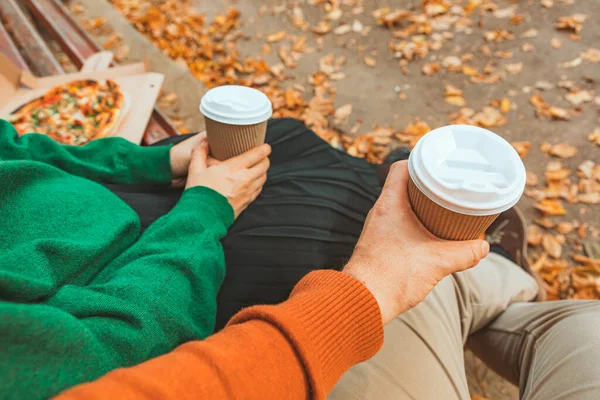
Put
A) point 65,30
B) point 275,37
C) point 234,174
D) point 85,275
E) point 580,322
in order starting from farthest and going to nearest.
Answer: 1. point 275,37
2. point 65,30
3. point 234,174
4. point 580,322
5. point 85,275

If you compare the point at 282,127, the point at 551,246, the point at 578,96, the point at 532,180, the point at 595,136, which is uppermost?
the point at 282,127

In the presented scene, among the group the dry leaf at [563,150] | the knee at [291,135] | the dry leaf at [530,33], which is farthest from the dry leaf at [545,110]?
the knee at [291,135]

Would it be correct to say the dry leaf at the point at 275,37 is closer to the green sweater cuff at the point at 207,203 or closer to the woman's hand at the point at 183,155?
the woman's hand at the point at 183,155

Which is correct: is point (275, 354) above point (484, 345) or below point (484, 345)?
above

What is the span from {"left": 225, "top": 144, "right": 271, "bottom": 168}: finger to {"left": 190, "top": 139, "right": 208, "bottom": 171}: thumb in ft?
0.28

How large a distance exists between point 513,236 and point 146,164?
1613 mm

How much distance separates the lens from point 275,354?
1.97 feet

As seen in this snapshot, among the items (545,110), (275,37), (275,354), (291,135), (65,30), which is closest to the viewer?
(275,354)

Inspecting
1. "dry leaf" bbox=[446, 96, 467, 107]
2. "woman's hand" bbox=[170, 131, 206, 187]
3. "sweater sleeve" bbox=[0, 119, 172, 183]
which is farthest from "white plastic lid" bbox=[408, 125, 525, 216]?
"dry leaf" bbox=[446, 96, 467, 107]

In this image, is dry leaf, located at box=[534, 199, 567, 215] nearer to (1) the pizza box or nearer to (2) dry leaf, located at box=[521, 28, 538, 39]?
(2) dry leaf, located at box=[521, 28, 538, 39]

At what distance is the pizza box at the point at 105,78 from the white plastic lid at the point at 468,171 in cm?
157

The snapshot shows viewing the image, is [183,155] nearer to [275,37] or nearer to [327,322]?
[327,322]

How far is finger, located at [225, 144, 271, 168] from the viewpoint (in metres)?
1.19

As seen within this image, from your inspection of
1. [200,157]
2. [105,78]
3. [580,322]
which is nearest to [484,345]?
[580,322]
